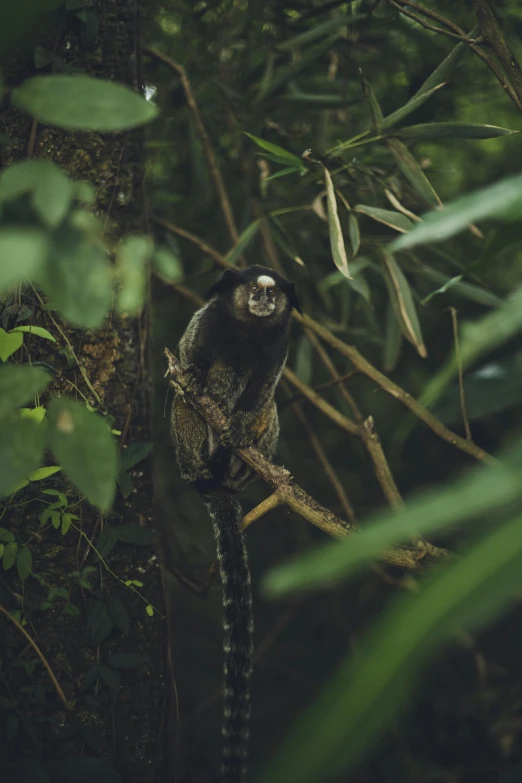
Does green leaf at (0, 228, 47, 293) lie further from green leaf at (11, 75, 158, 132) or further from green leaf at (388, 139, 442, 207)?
green leaf at (388, 139, 442, 207)

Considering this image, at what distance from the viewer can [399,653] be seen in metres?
0.51

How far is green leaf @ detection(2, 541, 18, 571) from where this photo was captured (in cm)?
194

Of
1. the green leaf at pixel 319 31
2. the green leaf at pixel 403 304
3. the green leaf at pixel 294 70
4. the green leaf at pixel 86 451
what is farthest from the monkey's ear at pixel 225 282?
the green leaf at pixel 86 451

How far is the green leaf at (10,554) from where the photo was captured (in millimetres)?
1941

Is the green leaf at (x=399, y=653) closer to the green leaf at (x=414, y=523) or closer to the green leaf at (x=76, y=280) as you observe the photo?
the green leaf at (x=414, y=523)

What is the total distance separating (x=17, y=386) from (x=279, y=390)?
324 centimetres

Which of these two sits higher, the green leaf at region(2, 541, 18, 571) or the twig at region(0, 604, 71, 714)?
the green leaf at region(2, 541, 18, 571)

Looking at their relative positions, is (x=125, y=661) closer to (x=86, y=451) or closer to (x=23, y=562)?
(x=23, y=562)

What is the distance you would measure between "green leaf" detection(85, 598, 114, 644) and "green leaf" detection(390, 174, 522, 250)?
5.53ft

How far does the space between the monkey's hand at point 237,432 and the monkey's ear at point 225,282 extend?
53 cm

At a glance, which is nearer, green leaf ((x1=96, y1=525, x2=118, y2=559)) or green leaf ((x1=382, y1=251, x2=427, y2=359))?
green leaf ((x1=96, y1=525, x2=118, y2=559))

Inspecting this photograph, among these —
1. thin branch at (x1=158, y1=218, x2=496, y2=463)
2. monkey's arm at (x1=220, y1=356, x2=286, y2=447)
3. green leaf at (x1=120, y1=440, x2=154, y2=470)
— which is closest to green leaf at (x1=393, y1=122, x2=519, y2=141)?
thin branch at (x1=158, y1=218, x2=496, y2=463)

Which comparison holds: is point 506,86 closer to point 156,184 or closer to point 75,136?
point 75,136

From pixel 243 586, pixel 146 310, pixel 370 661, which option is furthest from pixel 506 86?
pixel 370 661
